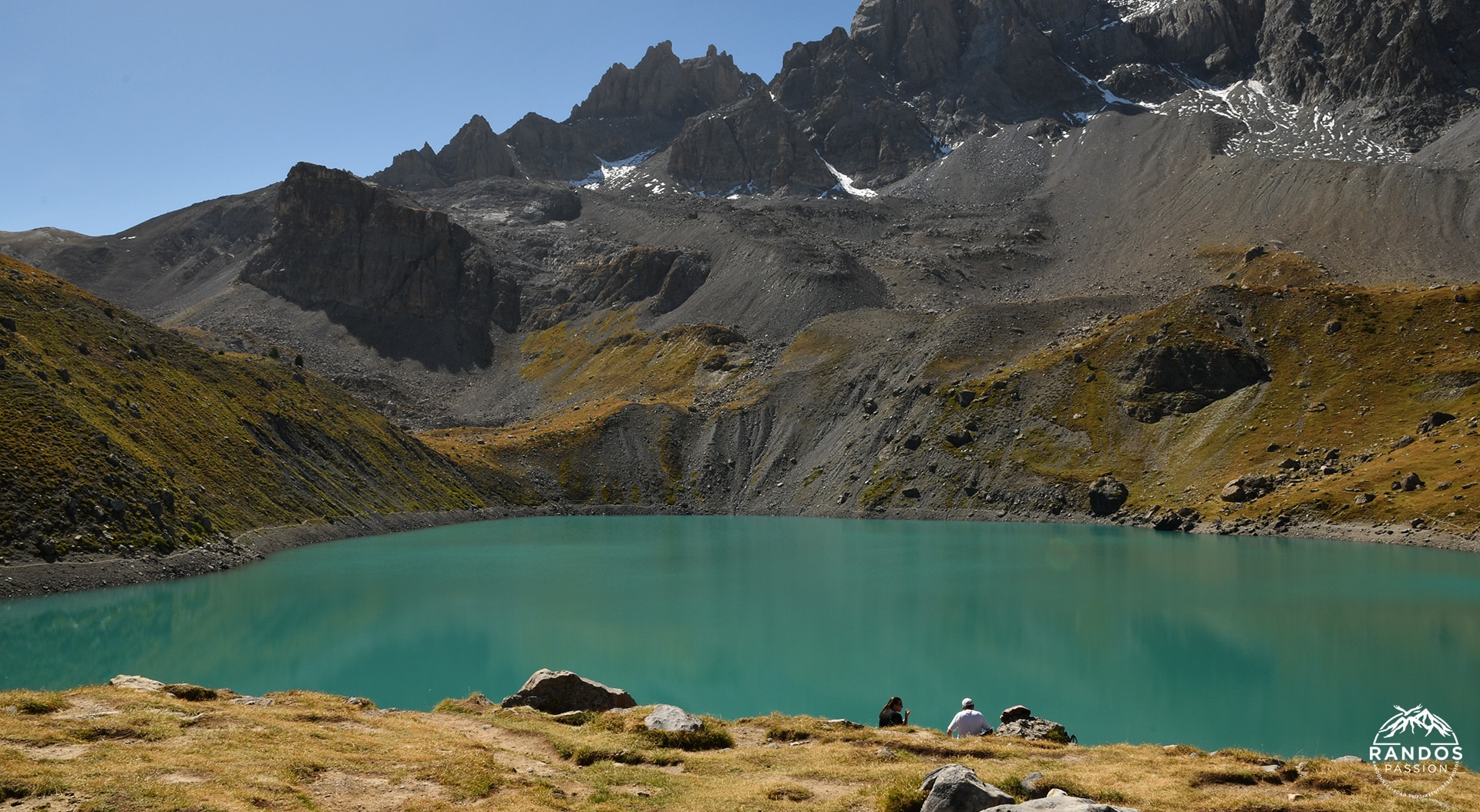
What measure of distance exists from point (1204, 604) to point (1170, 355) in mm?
75907

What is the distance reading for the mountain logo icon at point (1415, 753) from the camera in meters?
18.2

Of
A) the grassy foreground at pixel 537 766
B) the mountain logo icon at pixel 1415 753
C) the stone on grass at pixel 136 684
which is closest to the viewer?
the grassy foreground at pixel 537 766

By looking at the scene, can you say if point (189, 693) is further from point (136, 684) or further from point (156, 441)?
point (156, 441)

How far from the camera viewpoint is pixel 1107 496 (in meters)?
109

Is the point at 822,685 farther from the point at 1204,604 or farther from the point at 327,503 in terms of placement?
the point at 327,503

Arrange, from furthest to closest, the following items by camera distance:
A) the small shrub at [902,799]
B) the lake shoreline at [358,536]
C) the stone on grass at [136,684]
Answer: the lake shoreline at [358,536]
the stone on grass at [136,684]
the small shrub at [902,799]

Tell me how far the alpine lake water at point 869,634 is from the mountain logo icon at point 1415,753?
785mm

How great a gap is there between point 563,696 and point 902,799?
14.3 m

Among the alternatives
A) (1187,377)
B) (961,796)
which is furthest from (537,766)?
(1187,377)

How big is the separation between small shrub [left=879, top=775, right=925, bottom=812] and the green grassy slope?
60.7 metres

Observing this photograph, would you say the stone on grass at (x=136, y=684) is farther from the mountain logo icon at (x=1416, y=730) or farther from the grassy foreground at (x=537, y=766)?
the mountain logo icon at (x=1416, y=730)

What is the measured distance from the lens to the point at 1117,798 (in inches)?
679

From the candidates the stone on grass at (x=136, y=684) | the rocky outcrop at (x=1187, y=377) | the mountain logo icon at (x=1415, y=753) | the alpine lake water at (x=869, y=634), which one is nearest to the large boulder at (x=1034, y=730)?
the alpine lake water at (x=869, y=634)

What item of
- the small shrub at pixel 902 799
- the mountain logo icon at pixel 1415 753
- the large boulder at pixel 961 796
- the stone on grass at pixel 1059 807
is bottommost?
the mountain logo icon at pixel 1415 753
